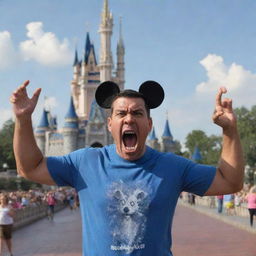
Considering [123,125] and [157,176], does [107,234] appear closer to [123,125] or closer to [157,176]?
[157,176]

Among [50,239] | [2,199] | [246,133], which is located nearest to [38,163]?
[2,199]

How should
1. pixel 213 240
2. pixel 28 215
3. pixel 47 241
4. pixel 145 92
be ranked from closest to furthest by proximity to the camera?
pixel 145 92 → pixel 213 240 → pixel 47 241 → pixel 28 215

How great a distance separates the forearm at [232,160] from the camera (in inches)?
116

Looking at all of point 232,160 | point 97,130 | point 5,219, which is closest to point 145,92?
point 232,160

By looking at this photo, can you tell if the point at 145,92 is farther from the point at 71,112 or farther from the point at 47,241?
the point at 71,112

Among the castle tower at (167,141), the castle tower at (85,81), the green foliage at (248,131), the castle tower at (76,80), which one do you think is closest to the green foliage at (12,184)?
the green foliage at (248,131)

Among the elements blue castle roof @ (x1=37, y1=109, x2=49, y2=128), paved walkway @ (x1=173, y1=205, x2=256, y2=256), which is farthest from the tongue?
blue castle roof @ (x1=37, y1=109, x2=49, y2=128)

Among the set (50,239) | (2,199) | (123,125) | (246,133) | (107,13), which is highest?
(107,13)

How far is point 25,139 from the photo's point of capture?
2939 millimetres

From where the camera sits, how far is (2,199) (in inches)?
374

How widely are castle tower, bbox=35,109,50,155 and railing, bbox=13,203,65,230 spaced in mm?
55019

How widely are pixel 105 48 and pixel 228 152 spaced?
80.9m

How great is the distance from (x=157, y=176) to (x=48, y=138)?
249 feet

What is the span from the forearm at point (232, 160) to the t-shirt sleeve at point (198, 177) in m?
0.07
